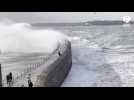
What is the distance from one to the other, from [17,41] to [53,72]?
7.83m

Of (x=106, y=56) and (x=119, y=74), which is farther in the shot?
(x=106, y=56)
